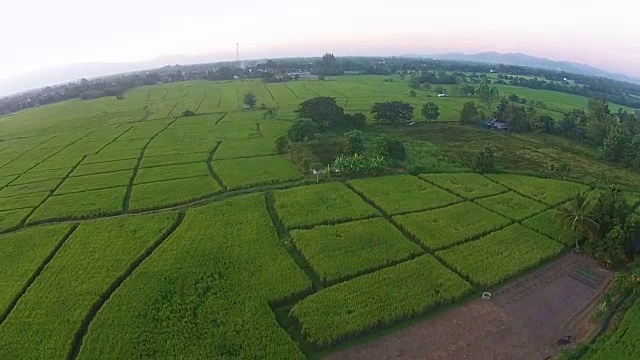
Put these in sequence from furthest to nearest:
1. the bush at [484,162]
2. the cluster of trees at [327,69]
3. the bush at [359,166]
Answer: the cluster of trees at [327,69]
the bush at [484,162]
the bush at [359,166]

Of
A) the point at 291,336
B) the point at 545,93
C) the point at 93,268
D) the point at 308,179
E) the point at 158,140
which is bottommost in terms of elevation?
the point at 291,336

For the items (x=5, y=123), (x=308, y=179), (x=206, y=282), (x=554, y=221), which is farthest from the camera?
(x=5, y=123)

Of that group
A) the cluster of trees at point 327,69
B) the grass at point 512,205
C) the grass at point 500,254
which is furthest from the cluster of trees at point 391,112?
the cluster of trees at point 327,69

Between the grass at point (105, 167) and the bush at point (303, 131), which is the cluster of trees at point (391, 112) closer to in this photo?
the bush at point (303, 131)

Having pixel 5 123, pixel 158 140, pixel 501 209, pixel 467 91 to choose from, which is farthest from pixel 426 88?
pixel 5 123

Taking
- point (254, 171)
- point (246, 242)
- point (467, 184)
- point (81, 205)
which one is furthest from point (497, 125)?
point (81, 205)

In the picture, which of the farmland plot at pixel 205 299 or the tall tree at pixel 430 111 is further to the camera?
the tall tree at pixel 430 111

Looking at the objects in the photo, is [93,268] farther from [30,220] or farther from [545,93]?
[545,93]

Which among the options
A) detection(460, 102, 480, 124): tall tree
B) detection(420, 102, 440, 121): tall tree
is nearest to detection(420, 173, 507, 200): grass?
detection(420, 102, 440, 121): tall tree
